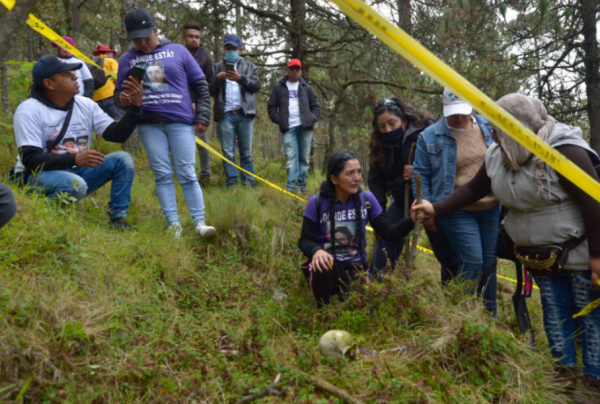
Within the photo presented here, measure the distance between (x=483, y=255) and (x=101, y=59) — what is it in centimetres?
662

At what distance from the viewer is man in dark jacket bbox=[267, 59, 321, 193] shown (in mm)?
7098

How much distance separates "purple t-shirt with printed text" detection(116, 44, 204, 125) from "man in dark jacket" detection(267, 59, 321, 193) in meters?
2.50

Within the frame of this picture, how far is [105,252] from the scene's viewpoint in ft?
12.2

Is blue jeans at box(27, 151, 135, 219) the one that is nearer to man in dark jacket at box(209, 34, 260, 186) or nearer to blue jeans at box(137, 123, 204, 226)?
blue jeans at box(137, 123, 204, 226)

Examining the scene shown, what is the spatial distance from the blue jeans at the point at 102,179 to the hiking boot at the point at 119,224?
0.11ft

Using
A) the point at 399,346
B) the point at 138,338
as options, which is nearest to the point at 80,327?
the point at 138,338

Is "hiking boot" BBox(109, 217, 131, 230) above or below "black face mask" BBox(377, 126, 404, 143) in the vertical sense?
below

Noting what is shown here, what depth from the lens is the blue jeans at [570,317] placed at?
286 centimetres

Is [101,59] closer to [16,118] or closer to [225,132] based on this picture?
[225,132]

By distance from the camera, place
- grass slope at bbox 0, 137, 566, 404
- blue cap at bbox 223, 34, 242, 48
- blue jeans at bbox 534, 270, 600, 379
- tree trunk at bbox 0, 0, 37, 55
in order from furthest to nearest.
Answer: blue cap at bbox 223, 34, 242, 48, blue jeans at bbox 534, 270, 600, 379, grass slope at bbox 0, 137, 566, 404, tree trunk at bbox 0, 0, 37, 55

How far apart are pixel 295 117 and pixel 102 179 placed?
3282 millimetres

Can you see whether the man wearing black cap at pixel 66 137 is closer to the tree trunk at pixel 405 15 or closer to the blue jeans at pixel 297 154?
the blue jeans at pixel 297 154

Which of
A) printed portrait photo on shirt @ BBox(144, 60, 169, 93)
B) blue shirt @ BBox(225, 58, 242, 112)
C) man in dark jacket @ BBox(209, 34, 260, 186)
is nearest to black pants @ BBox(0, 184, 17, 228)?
printed portrait photo on shirt @ BBox(144, 60, 169, 93)

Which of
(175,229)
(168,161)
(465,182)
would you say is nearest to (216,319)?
(175,229)
